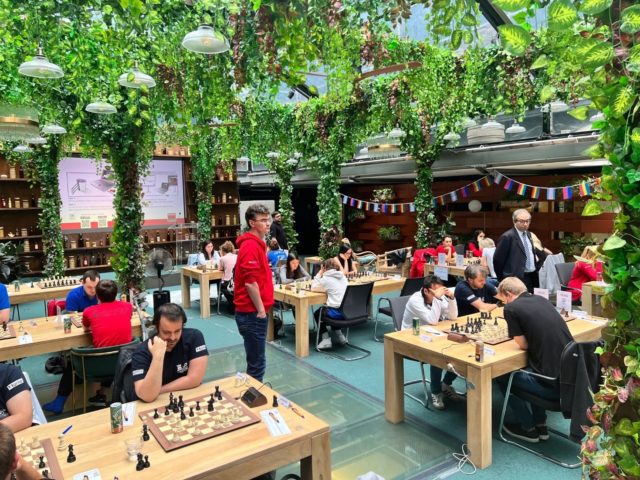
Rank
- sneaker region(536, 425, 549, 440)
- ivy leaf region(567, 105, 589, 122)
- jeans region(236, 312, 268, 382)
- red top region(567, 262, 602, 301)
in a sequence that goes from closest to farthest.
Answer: ivy leaf region(567, 105, 589, 122)
sneaker region(536, 425, 549, 440)
jeans region(236, 312, 268, 382)
red top region(567, 262, 602, 301)

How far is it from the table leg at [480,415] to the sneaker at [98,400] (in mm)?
3244

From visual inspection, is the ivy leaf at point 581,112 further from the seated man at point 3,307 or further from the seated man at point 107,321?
the seated man at point 3,307

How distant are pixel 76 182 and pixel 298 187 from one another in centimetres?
826

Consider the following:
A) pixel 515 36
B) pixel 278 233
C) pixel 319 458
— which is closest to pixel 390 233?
pixel 278 233

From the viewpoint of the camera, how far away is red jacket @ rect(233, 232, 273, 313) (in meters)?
3.90

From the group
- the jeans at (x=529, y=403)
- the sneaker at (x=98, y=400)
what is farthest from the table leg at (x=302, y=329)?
the jeans at (x=529, y=403)

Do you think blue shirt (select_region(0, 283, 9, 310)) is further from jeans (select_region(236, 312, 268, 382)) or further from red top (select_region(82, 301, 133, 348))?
jeans (select_region(236, 312, 268, 382))

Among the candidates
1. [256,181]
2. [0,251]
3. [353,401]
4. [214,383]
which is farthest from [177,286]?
[214,383]

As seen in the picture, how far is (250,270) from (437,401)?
2061 millimetres

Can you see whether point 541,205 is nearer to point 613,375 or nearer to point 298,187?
point 298,187

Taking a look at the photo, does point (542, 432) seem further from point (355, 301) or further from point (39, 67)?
point (39, 67)

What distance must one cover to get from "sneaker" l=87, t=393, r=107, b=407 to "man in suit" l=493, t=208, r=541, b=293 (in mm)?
4735

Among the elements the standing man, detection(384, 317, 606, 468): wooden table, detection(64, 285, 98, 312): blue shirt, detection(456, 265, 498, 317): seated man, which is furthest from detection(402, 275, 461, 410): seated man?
the standing man

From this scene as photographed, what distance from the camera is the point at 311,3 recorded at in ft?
8.16
